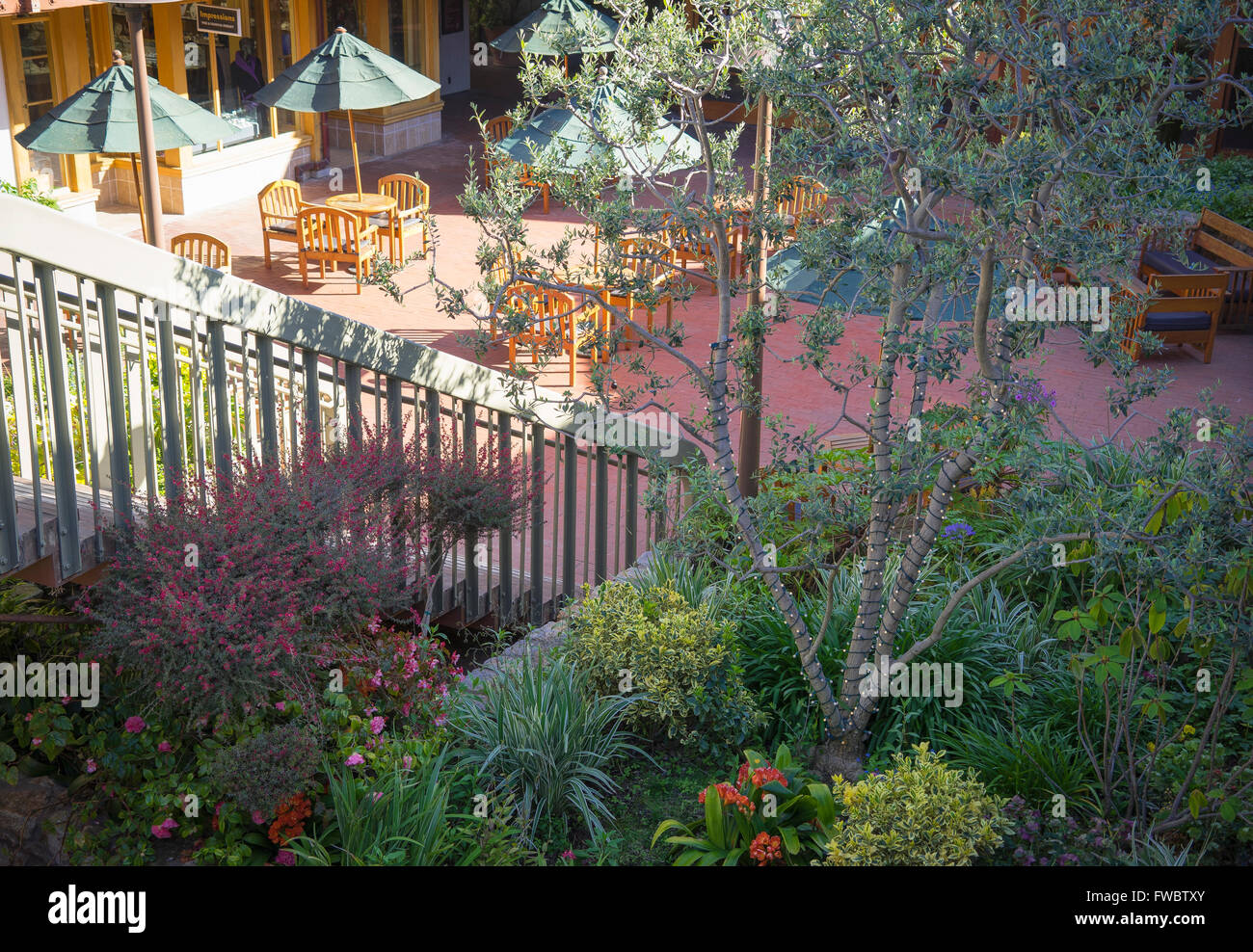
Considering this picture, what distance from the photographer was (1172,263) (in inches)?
531

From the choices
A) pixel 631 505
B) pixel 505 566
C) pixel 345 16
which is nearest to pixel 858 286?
pixel 631 505

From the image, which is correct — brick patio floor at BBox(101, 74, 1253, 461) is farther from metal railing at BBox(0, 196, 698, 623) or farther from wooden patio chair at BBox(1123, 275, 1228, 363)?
metal railing at BBox(0, 196, 698, 623)

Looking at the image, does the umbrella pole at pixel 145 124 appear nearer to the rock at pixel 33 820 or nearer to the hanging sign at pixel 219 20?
the rock at pixel 33 820

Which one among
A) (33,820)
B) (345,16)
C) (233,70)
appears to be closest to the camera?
(33,820)

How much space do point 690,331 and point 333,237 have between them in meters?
3.87

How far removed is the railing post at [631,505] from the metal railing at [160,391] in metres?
0.63

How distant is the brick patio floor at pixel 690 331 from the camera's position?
10352 mm

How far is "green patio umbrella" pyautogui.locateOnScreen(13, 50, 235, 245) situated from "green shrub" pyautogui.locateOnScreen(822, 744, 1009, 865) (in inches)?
343

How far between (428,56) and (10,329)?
1697cm

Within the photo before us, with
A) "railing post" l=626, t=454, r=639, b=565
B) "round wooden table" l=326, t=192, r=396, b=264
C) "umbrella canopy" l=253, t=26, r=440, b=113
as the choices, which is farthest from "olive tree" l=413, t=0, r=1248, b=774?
"round wooden table" l=326, t=192, r=396, b=264

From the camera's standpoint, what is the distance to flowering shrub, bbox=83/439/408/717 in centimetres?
402

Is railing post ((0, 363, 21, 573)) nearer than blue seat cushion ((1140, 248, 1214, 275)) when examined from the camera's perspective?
Yes

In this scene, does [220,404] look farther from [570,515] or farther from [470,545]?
[570,515]

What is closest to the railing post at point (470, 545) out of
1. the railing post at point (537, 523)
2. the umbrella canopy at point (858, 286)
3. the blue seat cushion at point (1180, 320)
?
the railing post at point (537, 523)
